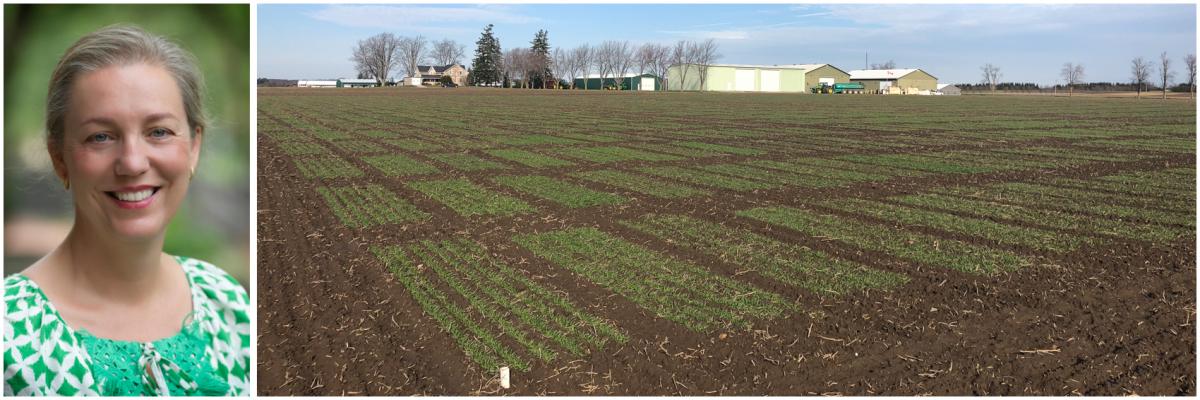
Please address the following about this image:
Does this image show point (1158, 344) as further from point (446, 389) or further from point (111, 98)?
point (111, 98)

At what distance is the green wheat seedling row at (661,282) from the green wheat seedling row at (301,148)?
9.84 meters

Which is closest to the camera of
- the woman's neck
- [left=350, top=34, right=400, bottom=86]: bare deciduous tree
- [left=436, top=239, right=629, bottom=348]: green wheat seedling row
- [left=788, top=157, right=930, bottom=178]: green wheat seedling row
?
the woman's neck

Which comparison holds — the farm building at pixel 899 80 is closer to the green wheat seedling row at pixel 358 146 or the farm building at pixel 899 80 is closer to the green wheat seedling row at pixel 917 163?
Answer: the green wheat seedling row at pixel 917 163

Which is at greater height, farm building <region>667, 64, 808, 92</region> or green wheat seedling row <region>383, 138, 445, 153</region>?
farm building <region>667, 64, 808, 92</region>

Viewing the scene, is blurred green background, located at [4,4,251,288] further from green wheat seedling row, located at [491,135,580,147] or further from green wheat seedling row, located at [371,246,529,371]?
green wheat seedling row, located at [491,135,580,147]

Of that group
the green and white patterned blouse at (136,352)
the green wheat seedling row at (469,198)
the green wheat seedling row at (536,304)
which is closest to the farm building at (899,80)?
the green wheat seedling row at (469,198)

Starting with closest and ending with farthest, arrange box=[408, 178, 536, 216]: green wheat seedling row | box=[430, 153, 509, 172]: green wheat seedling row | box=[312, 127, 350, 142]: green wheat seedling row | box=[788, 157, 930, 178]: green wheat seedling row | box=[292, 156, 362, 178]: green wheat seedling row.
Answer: box=[408, 178, 536, 216]: green wheat seedling row
box=[292, 156, 362, 178]: green wheat seedling row
box=[788, 157, 930, 178]: green wheat seedling row
box=[430, 153, 509, 172]: green wheat seedling row
box=[312, 127, 350, 142]: green wheat seedling row

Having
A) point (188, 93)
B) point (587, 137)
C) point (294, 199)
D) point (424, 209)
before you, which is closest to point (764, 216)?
point (424, 209)

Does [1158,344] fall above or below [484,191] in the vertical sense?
below

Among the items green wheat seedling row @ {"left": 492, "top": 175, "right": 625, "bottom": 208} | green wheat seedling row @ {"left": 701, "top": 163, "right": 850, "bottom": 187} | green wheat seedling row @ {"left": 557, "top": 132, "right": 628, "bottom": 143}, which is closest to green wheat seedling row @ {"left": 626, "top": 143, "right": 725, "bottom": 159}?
green wheat seedling row @ {"left": 557, "top": 132, "right": 628, "bottom": 143}

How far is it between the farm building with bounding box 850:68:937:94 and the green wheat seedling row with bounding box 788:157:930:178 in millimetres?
94801

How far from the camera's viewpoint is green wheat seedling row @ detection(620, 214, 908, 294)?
20.5ft

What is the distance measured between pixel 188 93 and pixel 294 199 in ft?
31.7

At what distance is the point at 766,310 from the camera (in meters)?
5.57
